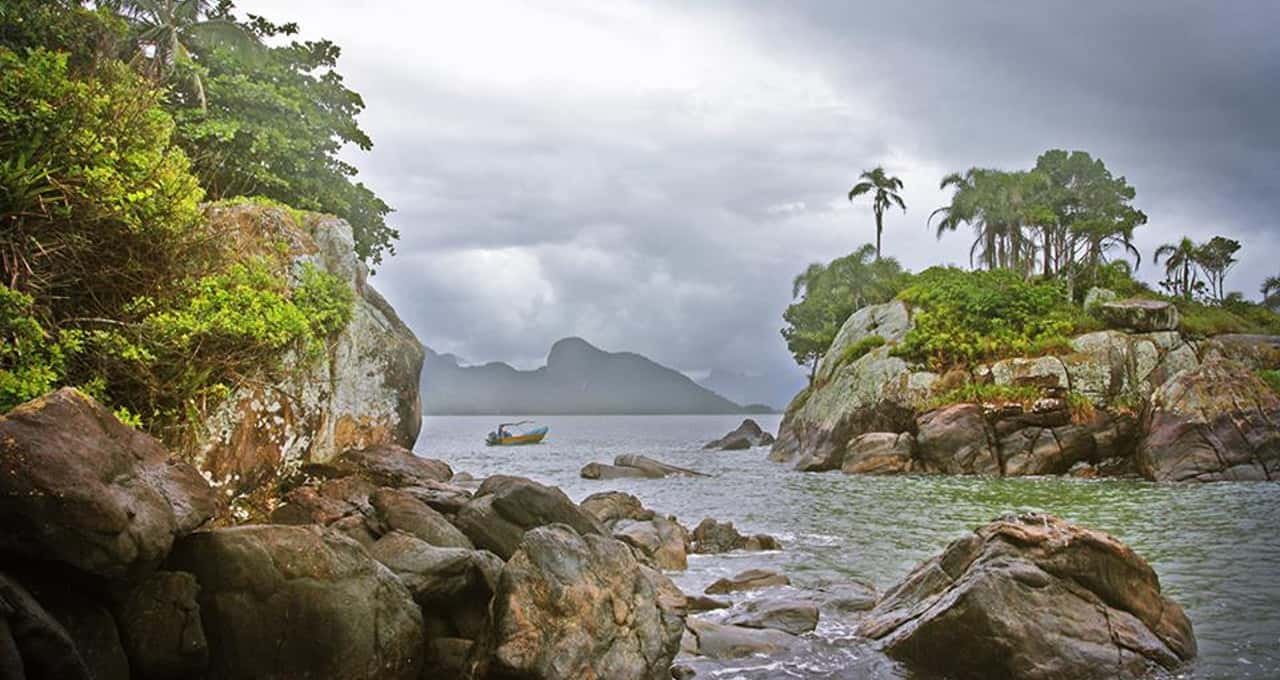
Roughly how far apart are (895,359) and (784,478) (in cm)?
922

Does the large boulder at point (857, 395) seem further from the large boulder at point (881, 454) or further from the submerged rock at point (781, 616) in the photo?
the submerged rock at point (781, 616)

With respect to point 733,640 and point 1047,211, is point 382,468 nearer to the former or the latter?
point 733,640

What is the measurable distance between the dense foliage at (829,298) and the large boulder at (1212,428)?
102ft

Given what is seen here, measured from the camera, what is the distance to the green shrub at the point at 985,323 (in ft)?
127

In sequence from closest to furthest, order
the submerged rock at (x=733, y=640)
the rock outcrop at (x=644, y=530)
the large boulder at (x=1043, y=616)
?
the large boulder at (x=1043, y=616) → the submerged rock at (x=733, y=640) → the rock outcrop at (x=644, y=530)

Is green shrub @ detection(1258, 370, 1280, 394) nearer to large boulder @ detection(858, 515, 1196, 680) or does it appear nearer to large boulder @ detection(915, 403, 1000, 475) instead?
large boulder @ detection(915, 403, 1000, 475)

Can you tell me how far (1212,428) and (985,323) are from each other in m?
12.2

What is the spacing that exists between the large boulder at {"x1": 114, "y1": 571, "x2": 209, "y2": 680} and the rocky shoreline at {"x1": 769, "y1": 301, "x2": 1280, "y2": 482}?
106 ft

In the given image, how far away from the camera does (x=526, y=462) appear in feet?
179

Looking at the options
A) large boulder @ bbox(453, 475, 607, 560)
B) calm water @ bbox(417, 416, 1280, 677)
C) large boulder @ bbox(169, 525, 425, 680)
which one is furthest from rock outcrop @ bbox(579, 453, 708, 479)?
large boulder @ bbox(169, 525, 425, 680)

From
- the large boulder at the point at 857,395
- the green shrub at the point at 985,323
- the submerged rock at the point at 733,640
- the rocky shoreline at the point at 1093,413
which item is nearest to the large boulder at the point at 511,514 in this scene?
the submerged rock at the point at 733,640

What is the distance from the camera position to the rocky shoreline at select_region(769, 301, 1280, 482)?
1187 inches

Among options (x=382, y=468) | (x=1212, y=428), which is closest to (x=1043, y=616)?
(x=382, y=468)

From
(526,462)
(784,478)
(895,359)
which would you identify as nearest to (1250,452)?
(895,359)
